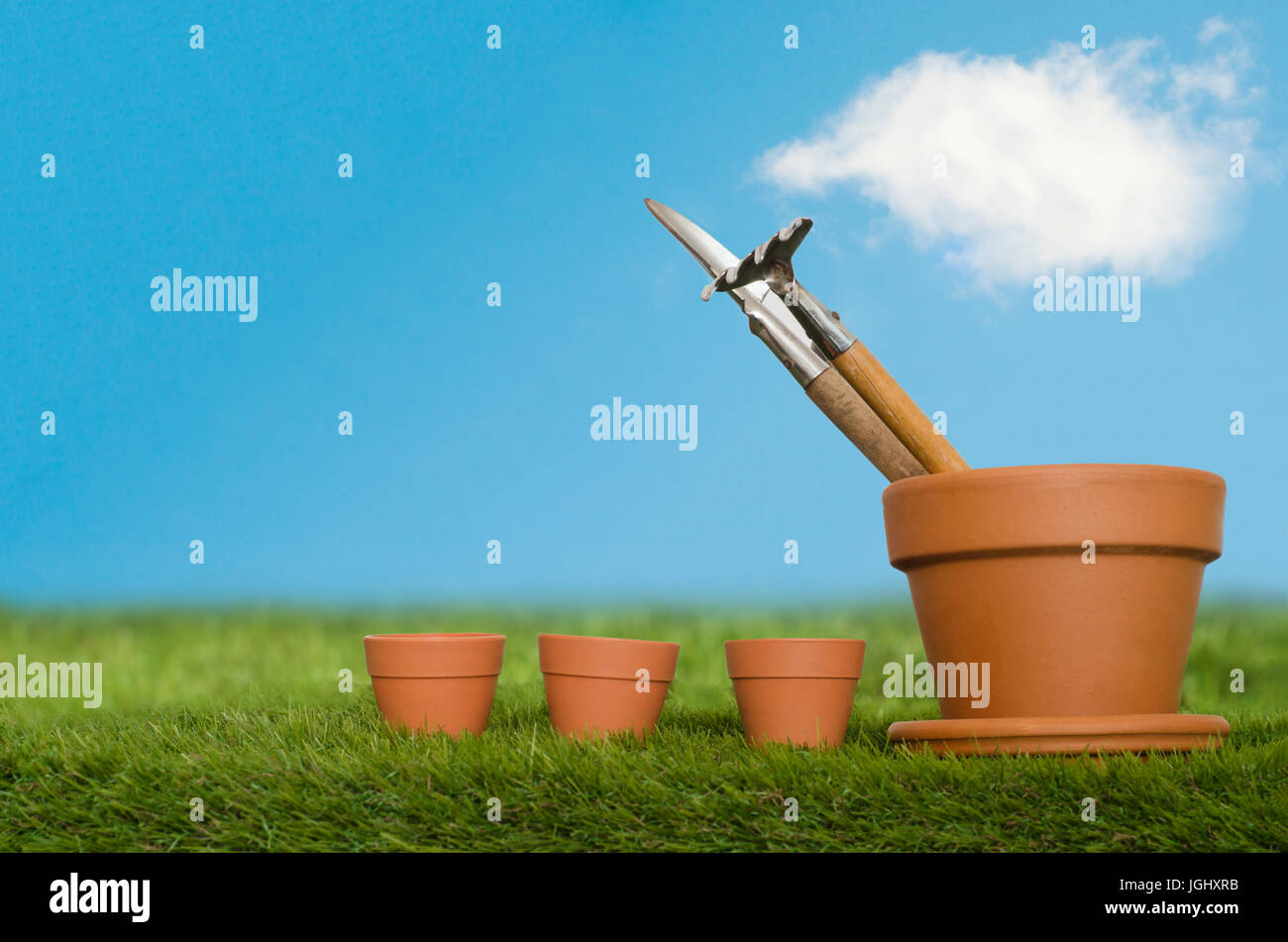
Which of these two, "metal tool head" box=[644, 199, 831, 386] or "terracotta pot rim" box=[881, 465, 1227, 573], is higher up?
"metal tool head" box=[644, 199, 831, 386]

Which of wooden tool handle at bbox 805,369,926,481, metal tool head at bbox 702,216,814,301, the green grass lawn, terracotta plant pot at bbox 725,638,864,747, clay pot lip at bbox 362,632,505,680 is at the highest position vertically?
metal tool head at bbox 702,216,814,301

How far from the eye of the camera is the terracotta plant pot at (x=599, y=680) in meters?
1.76

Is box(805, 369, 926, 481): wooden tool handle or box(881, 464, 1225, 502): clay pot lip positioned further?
box(805, 369, 926, 481): wooden tool handle

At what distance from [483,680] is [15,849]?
0.71 m

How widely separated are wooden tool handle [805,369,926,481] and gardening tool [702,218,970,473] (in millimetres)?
17

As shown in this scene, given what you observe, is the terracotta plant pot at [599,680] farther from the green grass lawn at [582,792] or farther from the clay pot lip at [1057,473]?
the clay pot lip at [1057,473]

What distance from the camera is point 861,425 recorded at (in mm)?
2076

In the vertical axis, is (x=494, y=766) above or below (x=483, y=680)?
below

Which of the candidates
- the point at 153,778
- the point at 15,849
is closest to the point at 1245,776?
the point at 153,778

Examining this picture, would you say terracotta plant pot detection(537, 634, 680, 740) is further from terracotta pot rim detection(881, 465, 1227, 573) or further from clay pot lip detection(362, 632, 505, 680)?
terracotta pot rim detection(881, 465, 1227, 573)

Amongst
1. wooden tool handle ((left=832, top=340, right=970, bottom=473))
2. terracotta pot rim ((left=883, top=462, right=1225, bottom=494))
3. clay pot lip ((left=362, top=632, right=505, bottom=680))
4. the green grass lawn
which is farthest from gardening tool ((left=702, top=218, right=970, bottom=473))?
clay pot lip ((left=362, top=632, right=505, bottom=680))

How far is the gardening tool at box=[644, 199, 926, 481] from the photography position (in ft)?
6.70
